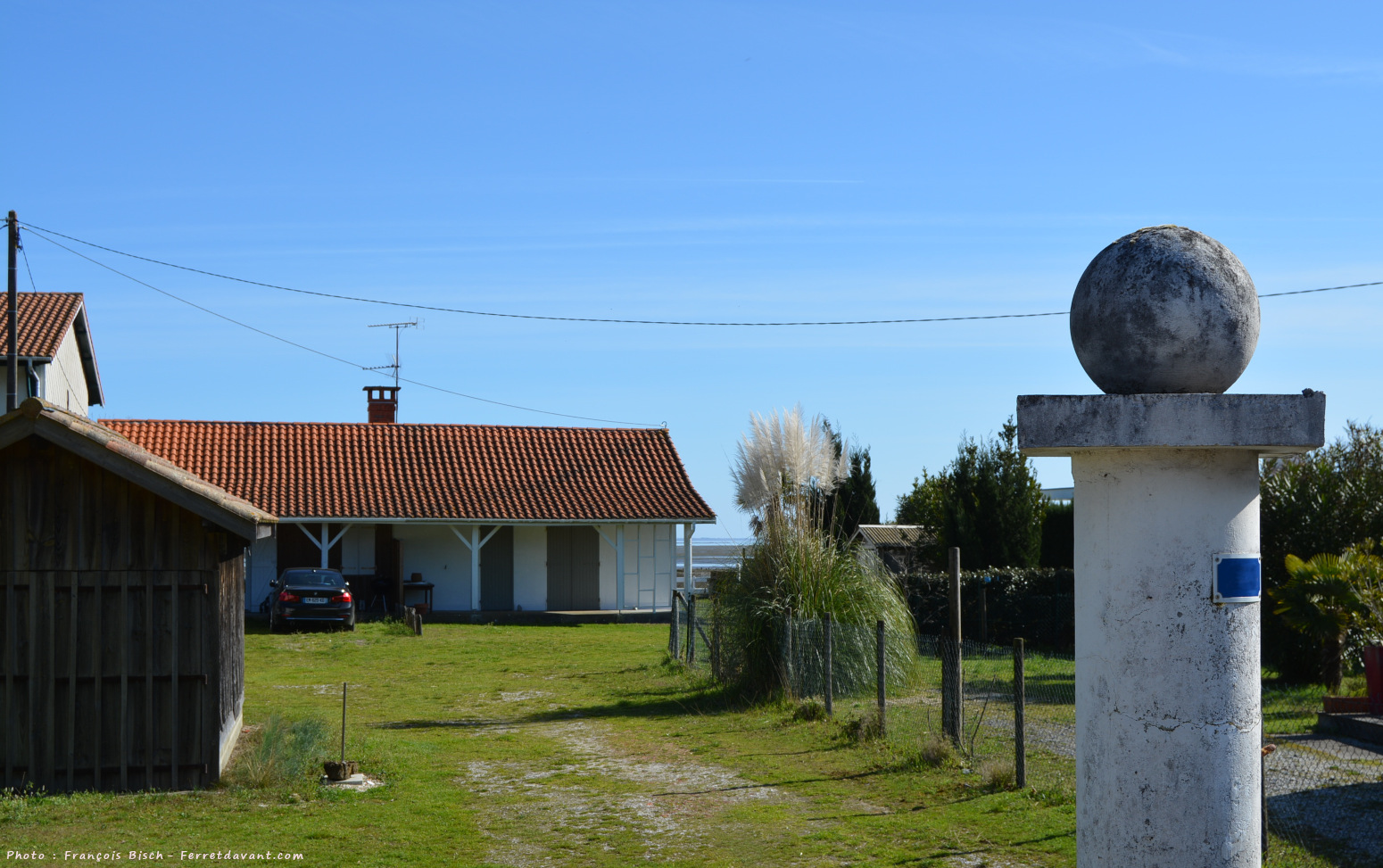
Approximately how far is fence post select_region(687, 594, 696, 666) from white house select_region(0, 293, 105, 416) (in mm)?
13939

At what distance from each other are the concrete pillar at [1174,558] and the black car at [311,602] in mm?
20824

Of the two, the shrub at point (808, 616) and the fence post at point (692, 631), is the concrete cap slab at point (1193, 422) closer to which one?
the shrub at point (808, 616)

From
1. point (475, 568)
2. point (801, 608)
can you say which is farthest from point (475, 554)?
point (801, 608)

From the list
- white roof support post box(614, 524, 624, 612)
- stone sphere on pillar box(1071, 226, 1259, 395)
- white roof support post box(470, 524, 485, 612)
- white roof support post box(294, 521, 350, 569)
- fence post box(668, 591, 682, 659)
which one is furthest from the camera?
white roof support post box(614, 524, 624, 612)

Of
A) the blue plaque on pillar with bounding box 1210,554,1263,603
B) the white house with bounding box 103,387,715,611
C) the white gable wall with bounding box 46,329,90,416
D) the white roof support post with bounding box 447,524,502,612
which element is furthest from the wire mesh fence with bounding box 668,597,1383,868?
the white gable wall with bounding box 46,329,90,416

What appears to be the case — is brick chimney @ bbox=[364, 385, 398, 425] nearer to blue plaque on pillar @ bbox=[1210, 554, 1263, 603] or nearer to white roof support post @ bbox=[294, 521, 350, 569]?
white roof support post @ bbox=[294, 521, 350, 569]

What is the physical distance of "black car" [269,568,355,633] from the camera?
76.3ft

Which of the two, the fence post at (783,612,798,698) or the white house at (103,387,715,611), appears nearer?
the fence post at (783,612,798,698)

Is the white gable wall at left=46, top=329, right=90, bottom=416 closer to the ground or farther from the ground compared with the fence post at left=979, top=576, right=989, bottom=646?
farther from the ground

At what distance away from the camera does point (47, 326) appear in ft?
87.0

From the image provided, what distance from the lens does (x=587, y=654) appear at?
2052cm

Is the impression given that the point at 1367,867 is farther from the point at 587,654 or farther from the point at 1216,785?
the point at 587,654

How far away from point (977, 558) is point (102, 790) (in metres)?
19.7

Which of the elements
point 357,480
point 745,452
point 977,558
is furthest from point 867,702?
point 357,480
